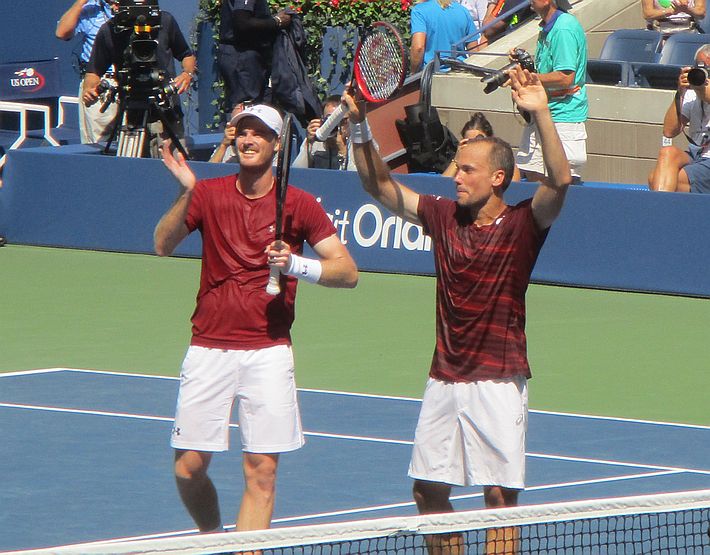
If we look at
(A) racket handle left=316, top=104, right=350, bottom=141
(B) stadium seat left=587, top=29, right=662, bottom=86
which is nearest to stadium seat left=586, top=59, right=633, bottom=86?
(B) stadium seat left=587, top=29, right=662, bottom=86

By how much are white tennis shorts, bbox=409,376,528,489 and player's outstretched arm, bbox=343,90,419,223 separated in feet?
2.47

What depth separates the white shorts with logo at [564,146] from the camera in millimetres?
13312

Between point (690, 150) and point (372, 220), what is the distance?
2.90 metres

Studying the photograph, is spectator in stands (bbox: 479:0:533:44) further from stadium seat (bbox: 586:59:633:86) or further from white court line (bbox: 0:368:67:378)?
white court line (bbox: 0:368:67:378)

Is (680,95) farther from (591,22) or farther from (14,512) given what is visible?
(14,512)

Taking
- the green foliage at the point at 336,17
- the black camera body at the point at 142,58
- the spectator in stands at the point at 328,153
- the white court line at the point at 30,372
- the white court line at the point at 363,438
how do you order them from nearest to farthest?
the white court line at the point at 363,438 < the white court line at the point at 30,372 < the black camera body at the point at 142,58 < the spectator in stands at the point at 328,153 < the green foliage at the point at 336,17

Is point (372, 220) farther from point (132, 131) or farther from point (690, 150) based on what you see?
point (690, 150)

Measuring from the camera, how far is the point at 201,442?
5.91 metres

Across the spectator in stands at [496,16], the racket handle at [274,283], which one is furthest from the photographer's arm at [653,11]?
the racket handle at [274,283]

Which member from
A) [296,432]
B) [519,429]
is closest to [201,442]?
[296,432]

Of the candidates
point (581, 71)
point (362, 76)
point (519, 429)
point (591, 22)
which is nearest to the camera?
point (519, 429)

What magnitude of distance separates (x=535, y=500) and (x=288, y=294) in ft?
6.03

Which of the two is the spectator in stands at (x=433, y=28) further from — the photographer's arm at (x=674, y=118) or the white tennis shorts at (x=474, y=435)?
the white tennis shorts at (x=474, y=435)

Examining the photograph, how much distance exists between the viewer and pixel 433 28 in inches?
651
